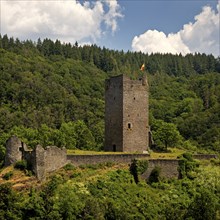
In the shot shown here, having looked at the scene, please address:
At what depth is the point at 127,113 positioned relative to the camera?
145ft

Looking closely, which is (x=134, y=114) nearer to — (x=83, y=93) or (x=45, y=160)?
(x=45, y=160)

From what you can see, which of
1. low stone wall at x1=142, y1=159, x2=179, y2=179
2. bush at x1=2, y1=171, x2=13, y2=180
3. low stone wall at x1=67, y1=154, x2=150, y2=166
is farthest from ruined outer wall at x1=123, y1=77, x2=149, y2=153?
bush at x1=2, y1=171, x2=13, y2=180

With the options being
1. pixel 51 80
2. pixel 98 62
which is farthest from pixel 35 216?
pixel 98 62

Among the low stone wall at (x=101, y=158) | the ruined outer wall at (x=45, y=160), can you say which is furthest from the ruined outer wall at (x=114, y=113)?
the ruined outer wall at (x=45, y=160)

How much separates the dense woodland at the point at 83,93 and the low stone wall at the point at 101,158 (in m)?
20.3

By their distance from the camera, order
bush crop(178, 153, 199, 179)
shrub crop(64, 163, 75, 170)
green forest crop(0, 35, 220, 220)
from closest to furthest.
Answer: green forest crop(0, 35, 220, 220), shrub crop(64, 163, 75, 170), bush crop(178, 153, 199, 179)

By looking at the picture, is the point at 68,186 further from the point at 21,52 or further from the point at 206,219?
the point at 21,52

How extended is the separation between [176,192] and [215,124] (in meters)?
61.0

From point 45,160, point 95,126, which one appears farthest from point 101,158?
point 95,126

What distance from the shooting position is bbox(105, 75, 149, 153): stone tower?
4412cm

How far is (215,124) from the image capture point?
315 ft

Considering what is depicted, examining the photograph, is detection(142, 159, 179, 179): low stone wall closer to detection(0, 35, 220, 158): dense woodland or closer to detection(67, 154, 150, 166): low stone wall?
detection(67, 154, 150, 166): low stone wall

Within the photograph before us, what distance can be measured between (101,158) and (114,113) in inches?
281

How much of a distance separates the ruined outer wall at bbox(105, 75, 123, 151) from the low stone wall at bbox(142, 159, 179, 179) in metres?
5.56
